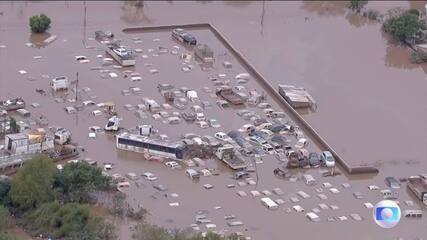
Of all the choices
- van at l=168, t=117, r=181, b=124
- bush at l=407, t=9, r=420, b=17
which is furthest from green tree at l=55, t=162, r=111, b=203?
bush at l=407, t=9, r=420, b=17

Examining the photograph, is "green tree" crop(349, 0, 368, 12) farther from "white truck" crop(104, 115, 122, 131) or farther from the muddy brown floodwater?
"white truck" crop(104, 115, 122, 131)

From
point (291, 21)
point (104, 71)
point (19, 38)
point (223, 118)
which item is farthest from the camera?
point (291, 21)

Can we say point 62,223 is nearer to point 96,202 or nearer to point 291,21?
point 96,202

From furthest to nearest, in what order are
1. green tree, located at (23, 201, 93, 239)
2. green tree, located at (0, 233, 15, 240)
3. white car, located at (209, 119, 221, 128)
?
white car, located at (209, 119, 221, 128)
green tree, located at (23, 201, 93, 239)
green tree, located at (0, 233, 15, 240)

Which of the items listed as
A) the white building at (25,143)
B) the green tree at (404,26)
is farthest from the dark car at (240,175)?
the green tree at (404,26)

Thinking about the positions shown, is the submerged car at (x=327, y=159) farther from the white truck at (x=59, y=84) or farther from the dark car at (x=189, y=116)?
the white truck at (x=59, y=84)

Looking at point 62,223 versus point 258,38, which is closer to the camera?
point 62,223

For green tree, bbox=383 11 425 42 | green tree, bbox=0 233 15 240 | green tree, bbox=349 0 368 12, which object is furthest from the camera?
green tree, bbox=349 0 368 12

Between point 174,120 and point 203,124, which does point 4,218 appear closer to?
point 174,120

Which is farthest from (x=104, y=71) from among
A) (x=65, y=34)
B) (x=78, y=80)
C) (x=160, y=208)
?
(x=160, y=208)
